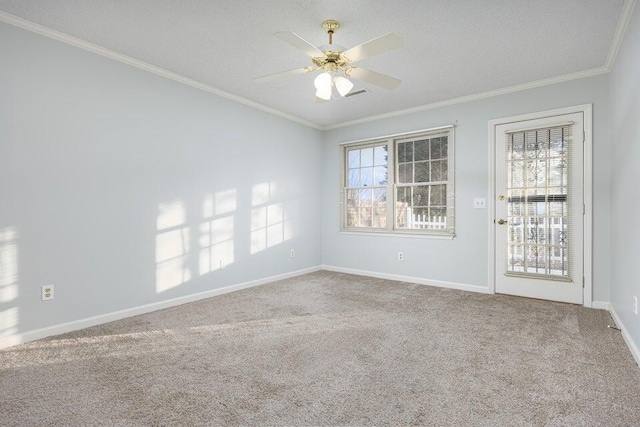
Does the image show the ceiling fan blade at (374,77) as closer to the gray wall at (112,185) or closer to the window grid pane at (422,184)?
the gray wall at (112,185)

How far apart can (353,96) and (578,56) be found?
2.30 m

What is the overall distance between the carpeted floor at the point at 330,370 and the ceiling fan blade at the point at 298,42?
2.14 m

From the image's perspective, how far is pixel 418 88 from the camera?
3.93 m

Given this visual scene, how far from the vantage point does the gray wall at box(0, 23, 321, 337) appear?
8.44ft

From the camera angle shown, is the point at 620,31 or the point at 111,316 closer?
the point at 620,31

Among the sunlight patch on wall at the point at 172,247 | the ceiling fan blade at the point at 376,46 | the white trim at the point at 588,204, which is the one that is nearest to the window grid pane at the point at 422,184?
the white trim at the point at 588,204

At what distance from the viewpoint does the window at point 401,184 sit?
14.9ft

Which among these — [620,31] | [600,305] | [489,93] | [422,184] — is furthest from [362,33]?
[600,305]

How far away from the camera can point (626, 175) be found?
8.43ft

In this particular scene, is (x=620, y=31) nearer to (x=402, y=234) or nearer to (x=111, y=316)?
(x=402, y=234)

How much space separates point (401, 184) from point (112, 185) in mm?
3671

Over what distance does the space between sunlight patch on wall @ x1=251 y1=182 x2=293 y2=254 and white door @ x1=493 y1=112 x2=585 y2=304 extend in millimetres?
2889

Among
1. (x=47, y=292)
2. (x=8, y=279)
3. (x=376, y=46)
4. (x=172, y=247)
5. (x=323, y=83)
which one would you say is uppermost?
(x=376, y=46)

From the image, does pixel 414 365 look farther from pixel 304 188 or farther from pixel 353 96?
pixel 304 188
